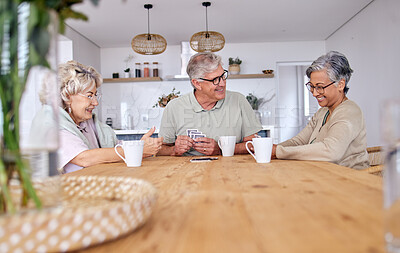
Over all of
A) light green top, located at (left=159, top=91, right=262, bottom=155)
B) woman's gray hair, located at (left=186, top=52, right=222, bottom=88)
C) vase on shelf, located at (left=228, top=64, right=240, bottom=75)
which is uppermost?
vase on shelf, located at (left=228, top=64, right=240, bottom=75)

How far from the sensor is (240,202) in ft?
2.33

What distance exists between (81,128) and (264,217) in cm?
159

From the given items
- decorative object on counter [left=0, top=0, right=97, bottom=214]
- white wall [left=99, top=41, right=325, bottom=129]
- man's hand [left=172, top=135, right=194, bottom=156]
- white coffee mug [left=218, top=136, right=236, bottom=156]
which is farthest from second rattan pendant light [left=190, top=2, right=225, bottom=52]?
decorative object on counter [left=0, top=0, right=97, bottom=214]

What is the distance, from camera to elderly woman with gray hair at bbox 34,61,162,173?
5.35ft

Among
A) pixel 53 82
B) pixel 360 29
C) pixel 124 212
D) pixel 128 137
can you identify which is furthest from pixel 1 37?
pixel 360 29

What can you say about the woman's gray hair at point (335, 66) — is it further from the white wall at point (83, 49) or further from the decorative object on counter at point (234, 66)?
the decorative object on counter at point (234, 66)

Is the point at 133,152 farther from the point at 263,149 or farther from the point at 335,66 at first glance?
the point at 335,66

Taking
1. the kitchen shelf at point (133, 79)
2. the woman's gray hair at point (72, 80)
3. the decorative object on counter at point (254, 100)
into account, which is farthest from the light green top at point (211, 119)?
the kitchen shelf at point (133, 79)

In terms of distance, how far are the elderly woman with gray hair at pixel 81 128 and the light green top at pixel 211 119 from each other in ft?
1.47

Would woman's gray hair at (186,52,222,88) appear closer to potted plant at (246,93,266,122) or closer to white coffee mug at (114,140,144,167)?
white coffee mug at (114,140,144,167)

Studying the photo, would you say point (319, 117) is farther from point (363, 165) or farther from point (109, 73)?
point (109, 73)

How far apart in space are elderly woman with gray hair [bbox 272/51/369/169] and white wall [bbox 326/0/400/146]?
99.2 inches

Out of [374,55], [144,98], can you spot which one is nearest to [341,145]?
[374,55]

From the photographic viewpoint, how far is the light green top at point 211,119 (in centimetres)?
242
